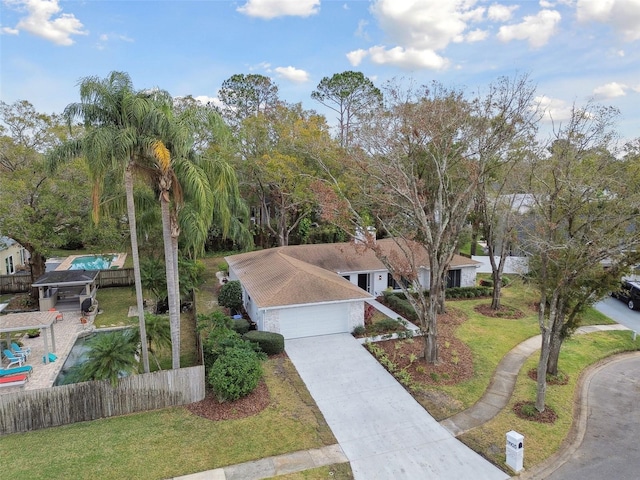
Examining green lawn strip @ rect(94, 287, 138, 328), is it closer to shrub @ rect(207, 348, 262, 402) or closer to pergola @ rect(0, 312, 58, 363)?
pergola @ rect(0, 312, 58, 363)

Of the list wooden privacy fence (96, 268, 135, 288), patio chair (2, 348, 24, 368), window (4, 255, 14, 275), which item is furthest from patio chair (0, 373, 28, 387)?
window (4, 255, 14, 275)

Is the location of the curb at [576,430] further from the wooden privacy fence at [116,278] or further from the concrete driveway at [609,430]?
the wooden privacy fence at [116,278]

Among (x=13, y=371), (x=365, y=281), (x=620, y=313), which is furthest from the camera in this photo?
(x=365, y=281)

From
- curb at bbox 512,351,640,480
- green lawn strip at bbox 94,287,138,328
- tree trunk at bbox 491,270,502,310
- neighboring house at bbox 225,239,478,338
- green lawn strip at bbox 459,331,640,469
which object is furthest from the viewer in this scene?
tree trunk at bbox 491,270,502,310

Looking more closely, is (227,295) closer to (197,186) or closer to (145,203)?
(145,203)

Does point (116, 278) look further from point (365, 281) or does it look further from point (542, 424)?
point (542, 424)

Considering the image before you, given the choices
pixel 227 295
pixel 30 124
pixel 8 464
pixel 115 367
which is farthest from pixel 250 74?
pixel 8 464

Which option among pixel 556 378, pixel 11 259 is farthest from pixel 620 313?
pixel 11 259
